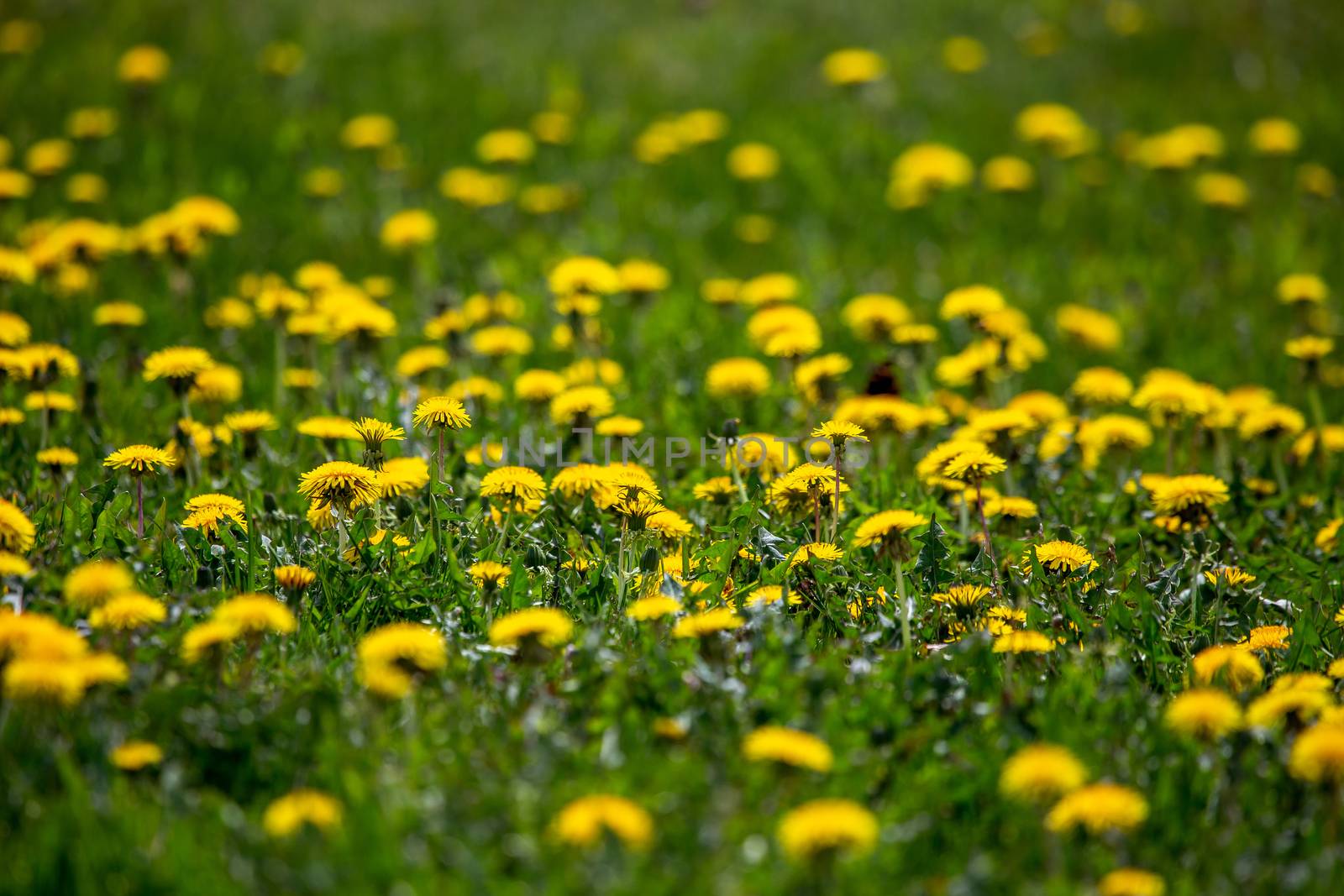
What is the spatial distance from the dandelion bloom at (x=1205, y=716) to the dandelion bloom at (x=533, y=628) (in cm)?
102

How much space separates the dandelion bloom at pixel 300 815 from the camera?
180 cm

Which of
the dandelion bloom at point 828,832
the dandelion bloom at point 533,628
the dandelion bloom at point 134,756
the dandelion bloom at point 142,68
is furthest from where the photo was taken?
the dandelion bloom at point 142,68

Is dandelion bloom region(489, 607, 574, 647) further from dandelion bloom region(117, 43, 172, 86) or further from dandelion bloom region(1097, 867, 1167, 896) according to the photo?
dandelion bloom region(117, 43, 172, 86)

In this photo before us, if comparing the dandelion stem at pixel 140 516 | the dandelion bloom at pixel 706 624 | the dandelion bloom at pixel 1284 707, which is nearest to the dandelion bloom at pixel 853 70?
the dandelion stem at pixel 140 516

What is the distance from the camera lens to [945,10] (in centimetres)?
915

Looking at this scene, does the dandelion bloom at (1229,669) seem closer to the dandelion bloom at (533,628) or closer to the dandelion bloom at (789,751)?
the dandelion bloom at (789,751)

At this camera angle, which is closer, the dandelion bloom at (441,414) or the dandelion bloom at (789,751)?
the dandelion bloom at (789,751)

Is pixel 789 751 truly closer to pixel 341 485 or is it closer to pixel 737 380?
pixel 341 485

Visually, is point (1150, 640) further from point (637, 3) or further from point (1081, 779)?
point (637, 3)

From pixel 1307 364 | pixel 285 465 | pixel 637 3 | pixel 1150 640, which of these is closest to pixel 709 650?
pixel 1150 640

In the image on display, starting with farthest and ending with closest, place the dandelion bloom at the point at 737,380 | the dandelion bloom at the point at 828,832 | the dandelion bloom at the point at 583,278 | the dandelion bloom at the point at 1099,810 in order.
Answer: the dandelion bloom at the point at 583,278, the dandelion bloom at the point at 737,380, the dandelion bloom at the point at 1099,810, the dandelion bloom at the point at 828,832

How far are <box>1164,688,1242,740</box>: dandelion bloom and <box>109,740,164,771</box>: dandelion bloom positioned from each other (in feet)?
5.21

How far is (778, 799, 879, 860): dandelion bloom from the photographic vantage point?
5.72ft

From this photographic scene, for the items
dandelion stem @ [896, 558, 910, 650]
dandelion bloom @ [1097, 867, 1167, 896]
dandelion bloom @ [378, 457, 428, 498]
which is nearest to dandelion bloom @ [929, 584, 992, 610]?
dandelion stem @ [896, 558, 910, 650]
